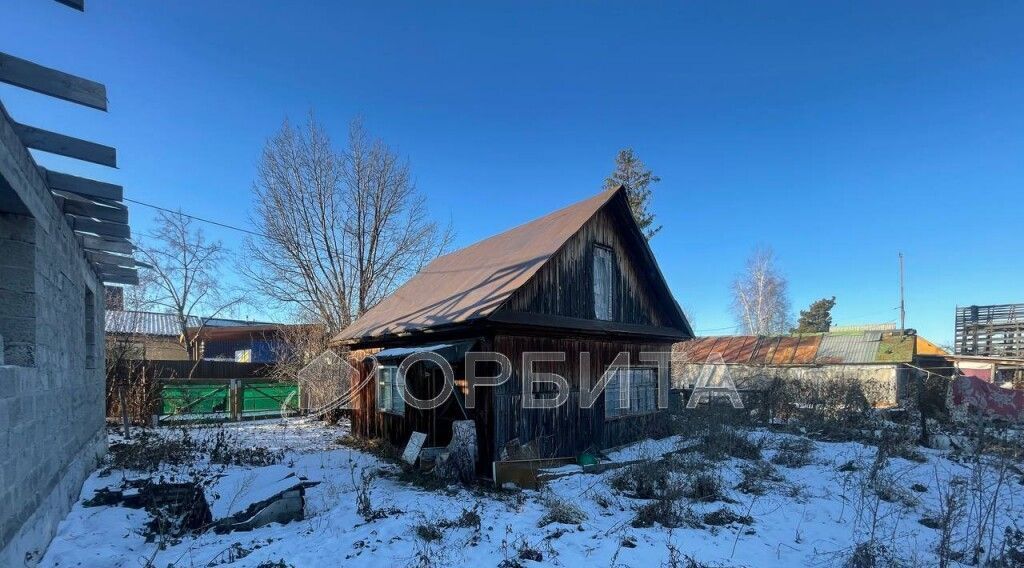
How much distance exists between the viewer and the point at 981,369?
2286 cm

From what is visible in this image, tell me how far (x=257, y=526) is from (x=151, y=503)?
58.3 inches

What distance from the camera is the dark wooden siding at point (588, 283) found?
384 inches

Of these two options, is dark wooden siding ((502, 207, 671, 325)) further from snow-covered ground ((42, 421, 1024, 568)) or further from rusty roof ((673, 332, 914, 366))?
rusty roof ((673, 332, 914, 366))

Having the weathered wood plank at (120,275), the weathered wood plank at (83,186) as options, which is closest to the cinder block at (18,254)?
the weathered wood plank at (83,186)

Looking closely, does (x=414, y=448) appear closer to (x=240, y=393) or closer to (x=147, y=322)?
(x=240, y=393)

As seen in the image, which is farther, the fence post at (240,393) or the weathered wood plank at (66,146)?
the fence post at (240,393)

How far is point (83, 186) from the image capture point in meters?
5.52

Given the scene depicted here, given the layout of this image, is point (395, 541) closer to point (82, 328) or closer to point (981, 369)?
point (82, 328)

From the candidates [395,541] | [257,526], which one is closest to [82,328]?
[257,526]

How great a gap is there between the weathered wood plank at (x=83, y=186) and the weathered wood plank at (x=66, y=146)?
642 mm

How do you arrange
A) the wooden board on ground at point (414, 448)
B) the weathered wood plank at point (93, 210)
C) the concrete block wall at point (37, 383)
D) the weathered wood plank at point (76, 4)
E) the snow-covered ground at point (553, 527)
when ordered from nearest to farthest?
the weathered wood plank at point (76, 4) < the concrete block wall at point (37, 383) < the snow-covered ground at point (553, 527) < the weathered wood plank at point (93, 210) < the wooden board on ground at point (414, 448)

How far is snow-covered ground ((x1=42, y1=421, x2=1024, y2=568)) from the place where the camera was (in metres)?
5.29

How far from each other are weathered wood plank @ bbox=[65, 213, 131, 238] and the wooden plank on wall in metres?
2.91

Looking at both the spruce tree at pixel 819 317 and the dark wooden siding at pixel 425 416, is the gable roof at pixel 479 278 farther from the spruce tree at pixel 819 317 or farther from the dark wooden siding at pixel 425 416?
the spruce tree at pixel 819 317
